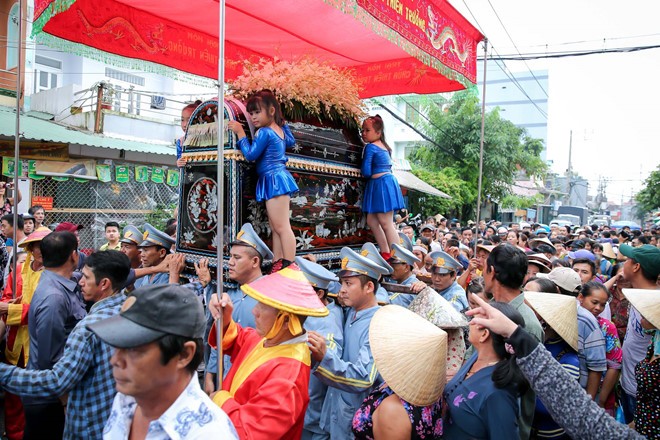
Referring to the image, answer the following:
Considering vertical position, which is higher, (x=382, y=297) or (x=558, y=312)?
(x=558, y=312)

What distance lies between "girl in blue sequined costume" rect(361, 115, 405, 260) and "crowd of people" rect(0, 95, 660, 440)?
1.04m

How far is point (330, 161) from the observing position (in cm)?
460

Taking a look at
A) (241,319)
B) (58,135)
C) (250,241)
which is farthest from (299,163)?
(58,135)

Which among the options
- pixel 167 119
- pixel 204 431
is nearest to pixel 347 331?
pixel 204 431

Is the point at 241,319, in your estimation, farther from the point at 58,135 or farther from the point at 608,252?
the point at 58,135

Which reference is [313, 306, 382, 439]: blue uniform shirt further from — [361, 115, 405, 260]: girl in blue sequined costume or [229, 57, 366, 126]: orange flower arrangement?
[229, 57, 366, 126]: orange flower arrangement

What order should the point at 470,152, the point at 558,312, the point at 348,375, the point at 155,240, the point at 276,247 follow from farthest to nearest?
the point at 470,152, the point at 155,240, the point at 276,247, the point at 558,312, the point at 348,375

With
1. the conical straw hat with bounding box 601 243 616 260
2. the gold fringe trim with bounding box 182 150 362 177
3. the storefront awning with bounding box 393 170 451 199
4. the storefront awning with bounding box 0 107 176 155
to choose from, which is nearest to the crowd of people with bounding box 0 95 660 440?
the gold fringe trim with bounding box 182 150 362 177

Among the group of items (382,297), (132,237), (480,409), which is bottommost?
→ (480,409)

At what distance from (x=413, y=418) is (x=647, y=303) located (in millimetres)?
1345

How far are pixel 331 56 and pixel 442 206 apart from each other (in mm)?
14122

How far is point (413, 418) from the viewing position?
2137mm

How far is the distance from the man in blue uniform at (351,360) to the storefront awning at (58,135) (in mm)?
7973

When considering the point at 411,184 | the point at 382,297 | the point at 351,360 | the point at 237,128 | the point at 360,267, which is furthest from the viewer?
the point at 411,184
